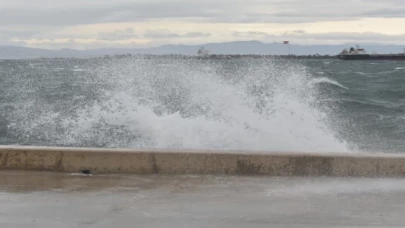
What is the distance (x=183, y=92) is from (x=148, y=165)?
716 inches

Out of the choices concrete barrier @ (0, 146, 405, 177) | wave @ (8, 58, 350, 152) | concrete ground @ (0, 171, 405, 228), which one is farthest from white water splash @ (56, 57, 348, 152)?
concrete ground @ (0, 171, 405, 228)

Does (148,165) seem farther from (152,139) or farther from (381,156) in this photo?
(152,139)

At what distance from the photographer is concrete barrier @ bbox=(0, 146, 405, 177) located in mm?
6891

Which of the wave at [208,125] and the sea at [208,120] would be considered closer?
the wave at [208,125]

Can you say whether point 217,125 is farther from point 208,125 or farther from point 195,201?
point 195,201

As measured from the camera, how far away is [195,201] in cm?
572

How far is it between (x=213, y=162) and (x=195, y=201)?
128cm

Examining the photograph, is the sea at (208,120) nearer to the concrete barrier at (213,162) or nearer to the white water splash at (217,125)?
the white water splash at (217,125)

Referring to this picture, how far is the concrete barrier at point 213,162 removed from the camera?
6891 millimetres

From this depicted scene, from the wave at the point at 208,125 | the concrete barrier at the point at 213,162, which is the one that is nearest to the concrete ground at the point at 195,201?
the concrete barrier at the point at 213,162

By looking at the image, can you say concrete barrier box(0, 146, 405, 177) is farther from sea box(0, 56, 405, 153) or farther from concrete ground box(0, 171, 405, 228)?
sea box(0, 56, 405, 153)

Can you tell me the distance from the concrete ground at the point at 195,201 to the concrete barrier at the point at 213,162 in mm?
157

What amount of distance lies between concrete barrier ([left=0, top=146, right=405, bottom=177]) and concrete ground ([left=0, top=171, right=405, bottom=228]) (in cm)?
16

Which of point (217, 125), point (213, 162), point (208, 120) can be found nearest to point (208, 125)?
point (217, 125)
